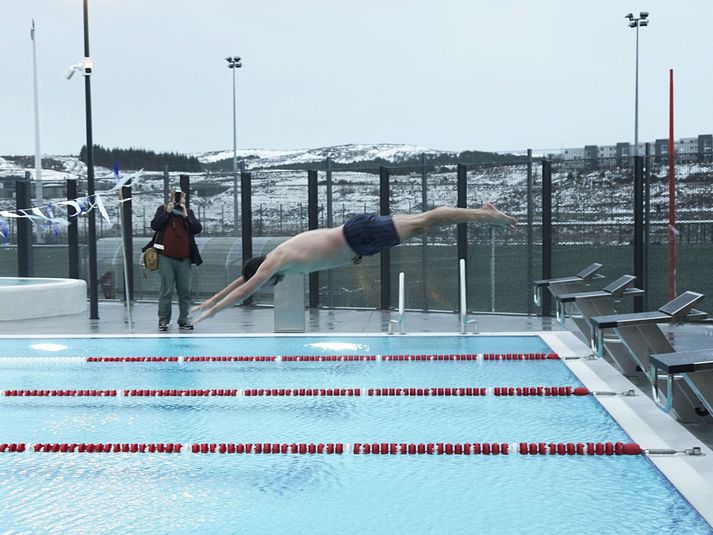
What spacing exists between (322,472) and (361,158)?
1080 centimetres

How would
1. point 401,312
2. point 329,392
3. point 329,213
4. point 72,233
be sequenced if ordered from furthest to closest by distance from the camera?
point 72,233 → point 329,213 → point 401,312 → point 329,392

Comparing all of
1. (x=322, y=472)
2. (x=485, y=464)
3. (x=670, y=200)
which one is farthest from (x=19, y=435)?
(x=670, y=200)

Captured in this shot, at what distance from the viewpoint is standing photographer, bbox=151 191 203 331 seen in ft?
39.3

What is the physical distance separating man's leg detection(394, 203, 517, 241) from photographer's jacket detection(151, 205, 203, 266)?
5885 mm

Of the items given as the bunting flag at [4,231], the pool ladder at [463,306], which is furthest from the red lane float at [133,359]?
the bunting flag at [4,231]

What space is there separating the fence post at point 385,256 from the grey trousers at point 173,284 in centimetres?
319

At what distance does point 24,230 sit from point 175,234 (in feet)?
17.5

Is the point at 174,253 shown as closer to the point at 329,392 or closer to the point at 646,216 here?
the point at 329,392

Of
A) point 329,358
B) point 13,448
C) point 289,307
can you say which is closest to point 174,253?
point 289,307

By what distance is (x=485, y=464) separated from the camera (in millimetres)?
6402

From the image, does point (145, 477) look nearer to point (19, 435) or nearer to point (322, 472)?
point (322, 472)

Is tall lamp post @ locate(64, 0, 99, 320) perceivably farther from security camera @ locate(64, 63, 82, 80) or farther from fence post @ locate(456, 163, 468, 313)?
fence post @ locate(456, 163, 468, 313)

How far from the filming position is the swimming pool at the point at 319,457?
210 inches

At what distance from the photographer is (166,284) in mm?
12234
